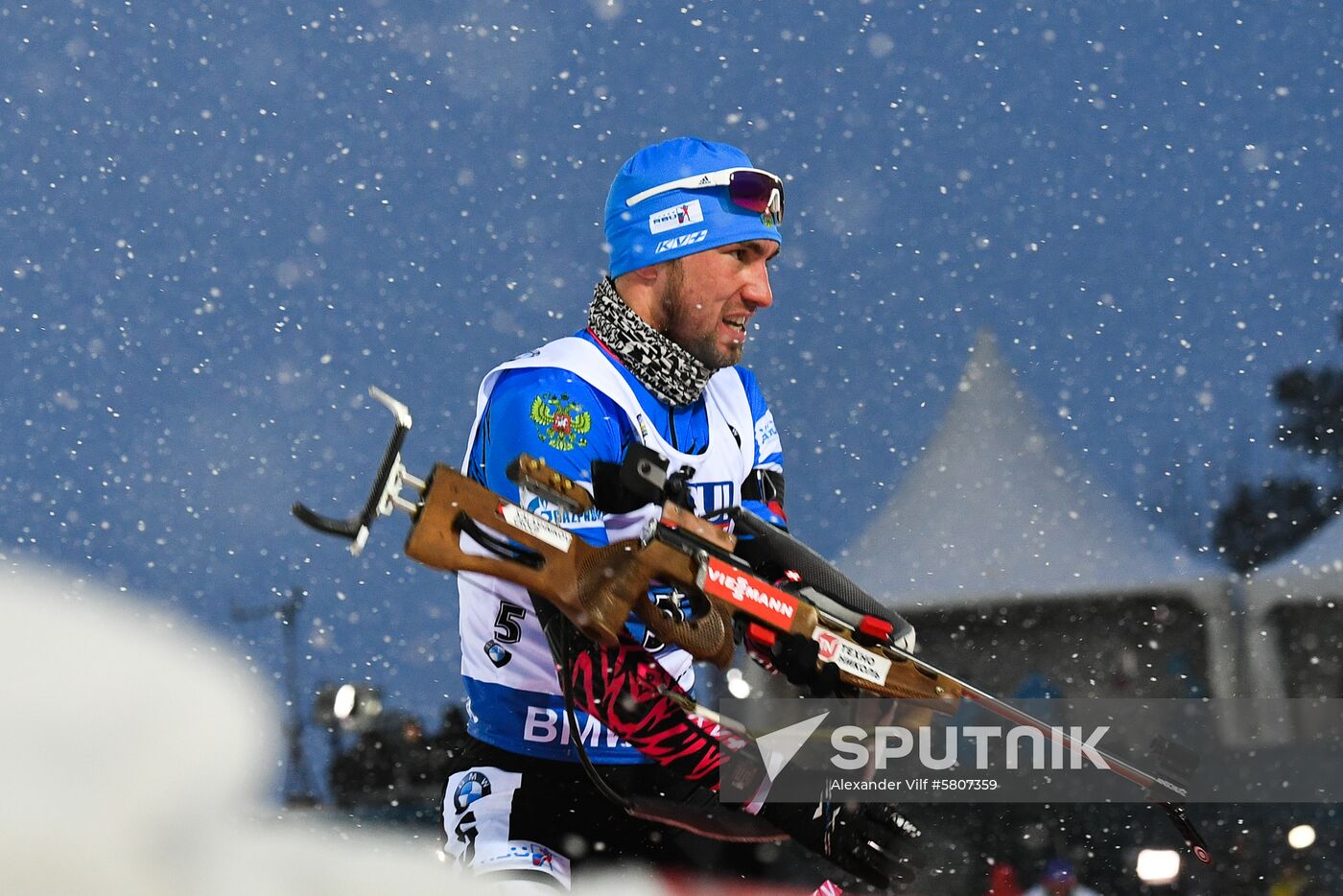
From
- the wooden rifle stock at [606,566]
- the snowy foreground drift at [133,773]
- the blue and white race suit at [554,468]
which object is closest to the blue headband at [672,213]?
the blue and white race suit at [554,468]

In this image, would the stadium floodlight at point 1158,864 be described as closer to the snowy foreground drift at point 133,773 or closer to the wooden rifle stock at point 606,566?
the wooden rifle stock at point 606,566

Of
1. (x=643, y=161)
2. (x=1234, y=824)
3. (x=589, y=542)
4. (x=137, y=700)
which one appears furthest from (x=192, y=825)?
(x=1234, y=824)

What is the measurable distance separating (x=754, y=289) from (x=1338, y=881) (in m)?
10.7

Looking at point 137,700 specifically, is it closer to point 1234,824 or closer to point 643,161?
point 643,161

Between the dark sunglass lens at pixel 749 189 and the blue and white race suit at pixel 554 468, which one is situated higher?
the dark sunglass lens at pixel 749 189

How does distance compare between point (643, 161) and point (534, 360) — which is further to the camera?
point (643, 161)

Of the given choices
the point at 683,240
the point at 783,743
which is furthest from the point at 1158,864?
the point at 683,240

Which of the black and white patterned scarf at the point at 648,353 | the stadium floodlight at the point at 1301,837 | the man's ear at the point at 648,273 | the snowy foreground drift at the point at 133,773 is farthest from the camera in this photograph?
the stadium floodlight at the point at 1301,837

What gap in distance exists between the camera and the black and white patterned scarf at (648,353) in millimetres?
3783

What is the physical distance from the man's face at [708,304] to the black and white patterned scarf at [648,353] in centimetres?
5

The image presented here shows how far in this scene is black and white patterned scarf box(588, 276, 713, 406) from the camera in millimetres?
3783

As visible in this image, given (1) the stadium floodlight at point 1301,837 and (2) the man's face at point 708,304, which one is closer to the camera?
(2) the man's face at point 708,304

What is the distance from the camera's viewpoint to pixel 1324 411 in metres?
18.5

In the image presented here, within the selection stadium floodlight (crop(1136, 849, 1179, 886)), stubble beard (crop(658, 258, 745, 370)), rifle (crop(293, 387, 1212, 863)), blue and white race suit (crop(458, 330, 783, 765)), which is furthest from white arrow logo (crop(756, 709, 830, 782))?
stadium floodlight (crop(1136, 849, 1179, 886))
